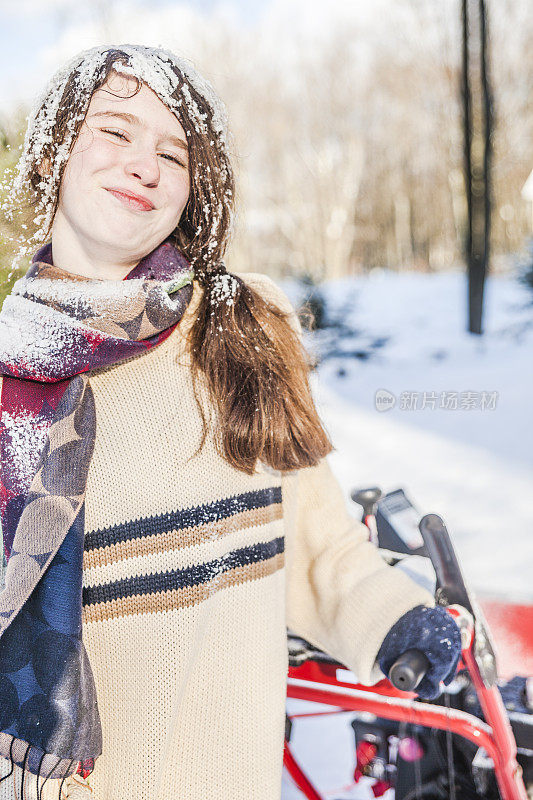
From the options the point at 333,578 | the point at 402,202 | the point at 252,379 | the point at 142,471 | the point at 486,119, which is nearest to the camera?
the point at 142,471

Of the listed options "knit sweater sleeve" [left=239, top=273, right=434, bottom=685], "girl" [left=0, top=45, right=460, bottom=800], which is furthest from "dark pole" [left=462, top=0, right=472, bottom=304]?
"girl" [left=0, top=45, right=460, bottom=800]

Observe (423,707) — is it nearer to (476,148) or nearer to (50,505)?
(50,505)

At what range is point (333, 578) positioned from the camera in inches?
51.5

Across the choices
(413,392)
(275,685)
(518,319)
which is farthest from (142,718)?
(518,319)

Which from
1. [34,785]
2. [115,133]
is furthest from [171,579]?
[115,133]

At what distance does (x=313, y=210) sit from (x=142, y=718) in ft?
8.74

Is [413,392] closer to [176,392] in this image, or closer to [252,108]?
[252,108]

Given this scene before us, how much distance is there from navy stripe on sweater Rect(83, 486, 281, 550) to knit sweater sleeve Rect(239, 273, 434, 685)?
13 centimetres

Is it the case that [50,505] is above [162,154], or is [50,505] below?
below

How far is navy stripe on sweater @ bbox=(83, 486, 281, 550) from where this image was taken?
102 cm

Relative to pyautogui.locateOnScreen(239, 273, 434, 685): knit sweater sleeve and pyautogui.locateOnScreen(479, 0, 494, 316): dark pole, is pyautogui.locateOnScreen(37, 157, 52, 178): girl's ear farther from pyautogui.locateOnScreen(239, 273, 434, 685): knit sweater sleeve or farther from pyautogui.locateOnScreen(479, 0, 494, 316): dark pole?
pyautogui.locateOnScreen(479, 0, 494, 316): dark pole

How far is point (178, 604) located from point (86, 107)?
0.78 meters

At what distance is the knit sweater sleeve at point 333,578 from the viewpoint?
1.24 m

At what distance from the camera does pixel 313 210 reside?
3.27m
